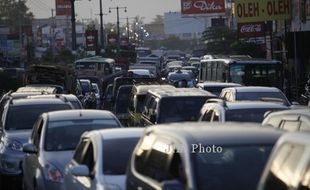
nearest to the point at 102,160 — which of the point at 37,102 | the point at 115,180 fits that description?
the point at 115,180

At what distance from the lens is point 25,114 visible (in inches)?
678

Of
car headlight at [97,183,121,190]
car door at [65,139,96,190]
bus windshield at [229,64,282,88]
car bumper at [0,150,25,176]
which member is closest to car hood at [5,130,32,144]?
car bumper at [0,150,25,176]

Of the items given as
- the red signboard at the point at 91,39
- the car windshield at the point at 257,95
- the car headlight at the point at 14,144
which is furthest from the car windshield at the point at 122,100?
the red signboard at the point at 91,39

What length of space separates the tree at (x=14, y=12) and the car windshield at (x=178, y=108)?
394ft

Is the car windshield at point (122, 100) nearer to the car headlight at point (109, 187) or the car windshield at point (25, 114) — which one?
the car windshield at point (25, 114)

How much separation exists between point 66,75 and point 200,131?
30973mm

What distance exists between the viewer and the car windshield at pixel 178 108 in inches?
677

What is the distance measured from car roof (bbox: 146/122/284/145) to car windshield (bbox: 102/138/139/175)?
2.25 m

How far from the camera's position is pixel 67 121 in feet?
43.9

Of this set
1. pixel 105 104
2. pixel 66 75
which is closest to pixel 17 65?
pixel 66 75

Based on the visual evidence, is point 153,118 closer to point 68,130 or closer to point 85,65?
point 68,130

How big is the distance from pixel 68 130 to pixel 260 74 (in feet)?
67.5

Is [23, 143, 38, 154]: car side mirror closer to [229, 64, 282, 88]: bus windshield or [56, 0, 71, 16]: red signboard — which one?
[229, 64, 282, 88]: bus windshield

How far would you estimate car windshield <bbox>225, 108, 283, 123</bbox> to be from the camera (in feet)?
44.1
